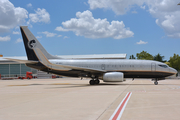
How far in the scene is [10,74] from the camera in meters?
86.8

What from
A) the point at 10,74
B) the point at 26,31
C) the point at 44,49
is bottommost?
the point at 10,74

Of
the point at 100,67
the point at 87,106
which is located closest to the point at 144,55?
the point at 100,67

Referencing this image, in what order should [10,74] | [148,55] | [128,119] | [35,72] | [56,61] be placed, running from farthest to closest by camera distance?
1. [148,55]
2. [35,72]
3. [10,74]
4. [56,61]
5. [128,119]

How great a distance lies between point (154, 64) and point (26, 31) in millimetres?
20787

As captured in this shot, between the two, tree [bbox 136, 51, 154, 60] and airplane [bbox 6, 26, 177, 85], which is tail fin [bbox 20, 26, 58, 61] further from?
tree [bbox 136, 51, 154, 60]

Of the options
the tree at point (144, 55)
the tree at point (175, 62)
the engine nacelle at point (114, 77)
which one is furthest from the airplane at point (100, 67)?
the tree at point (144, 55)

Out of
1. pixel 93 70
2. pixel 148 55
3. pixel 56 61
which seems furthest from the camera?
pixel 148 55

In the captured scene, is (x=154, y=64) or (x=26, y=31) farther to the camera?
(x=26, y=31)

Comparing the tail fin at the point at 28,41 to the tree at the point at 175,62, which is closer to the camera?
the tail fin at the point at 28,41

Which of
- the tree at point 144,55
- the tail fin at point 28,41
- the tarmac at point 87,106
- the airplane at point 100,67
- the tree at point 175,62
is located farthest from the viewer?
the tree at point 144,55

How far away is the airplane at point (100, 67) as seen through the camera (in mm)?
29616

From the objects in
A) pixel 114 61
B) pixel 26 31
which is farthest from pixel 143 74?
pixel 26 31

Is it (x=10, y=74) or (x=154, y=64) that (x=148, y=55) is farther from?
(x=154, y=64)

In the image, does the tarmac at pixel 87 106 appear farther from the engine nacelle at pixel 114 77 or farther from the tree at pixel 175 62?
the tree at pixel 175 62
